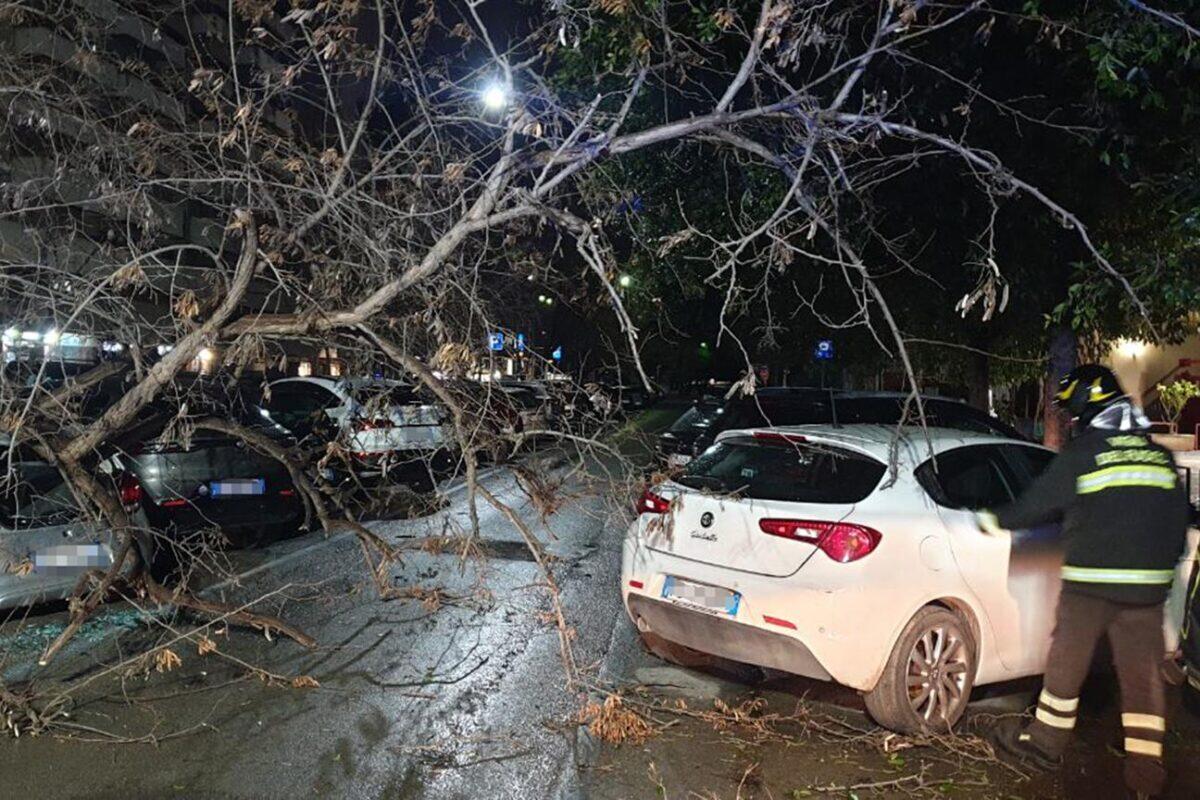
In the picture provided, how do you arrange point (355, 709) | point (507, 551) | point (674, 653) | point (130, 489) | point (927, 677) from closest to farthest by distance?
point (927, 677), point (355, 709), point (674, 653), point (130, 489), point (507, 551)

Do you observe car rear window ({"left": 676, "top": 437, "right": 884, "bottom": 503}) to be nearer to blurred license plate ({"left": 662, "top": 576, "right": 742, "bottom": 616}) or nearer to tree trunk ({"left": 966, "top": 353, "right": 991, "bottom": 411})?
blurred license plate ({"left": 662, "top": 576, "right": 742, "bottom": 616})

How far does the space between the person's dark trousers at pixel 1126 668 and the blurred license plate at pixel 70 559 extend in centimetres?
581

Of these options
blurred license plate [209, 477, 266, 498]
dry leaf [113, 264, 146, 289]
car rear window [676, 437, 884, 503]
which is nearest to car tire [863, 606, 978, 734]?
car rear window [676, 437, 884, 503]

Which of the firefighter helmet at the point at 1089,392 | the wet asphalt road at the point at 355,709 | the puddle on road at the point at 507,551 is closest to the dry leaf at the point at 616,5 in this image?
the wet asphalt road at the point at 355,709

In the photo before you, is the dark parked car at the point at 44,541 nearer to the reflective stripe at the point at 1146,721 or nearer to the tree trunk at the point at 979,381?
the reflective stripe at the point at 1146,721

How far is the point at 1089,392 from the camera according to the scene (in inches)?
170

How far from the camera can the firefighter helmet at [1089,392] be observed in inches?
168

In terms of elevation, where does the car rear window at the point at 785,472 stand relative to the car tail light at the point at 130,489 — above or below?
above

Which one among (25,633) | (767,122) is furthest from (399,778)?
(767,122)

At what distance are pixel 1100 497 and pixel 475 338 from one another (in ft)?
13.5

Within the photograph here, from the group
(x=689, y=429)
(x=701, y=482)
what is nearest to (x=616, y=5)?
(x=701, y=482)

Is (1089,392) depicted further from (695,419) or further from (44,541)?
(695,419)

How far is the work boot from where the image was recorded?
432 cm

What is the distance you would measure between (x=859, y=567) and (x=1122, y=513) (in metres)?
1.18
